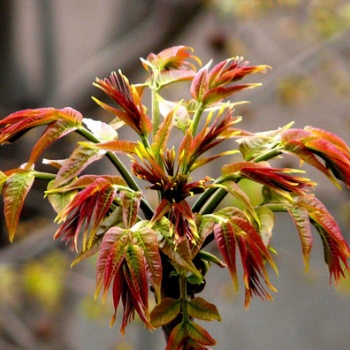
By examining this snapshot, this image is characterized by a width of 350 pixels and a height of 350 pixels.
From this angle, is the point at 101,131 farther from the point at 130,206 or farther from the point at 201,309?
the point at 201,309

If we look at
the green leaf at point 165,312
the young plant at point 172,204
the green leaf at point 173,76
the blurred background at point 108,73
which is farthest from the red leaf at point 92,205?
the blurred background at point 108,73

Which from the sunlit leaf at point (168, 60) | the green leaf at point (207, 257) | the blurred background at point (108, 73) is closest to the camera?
the green leaf at point (207, 257)

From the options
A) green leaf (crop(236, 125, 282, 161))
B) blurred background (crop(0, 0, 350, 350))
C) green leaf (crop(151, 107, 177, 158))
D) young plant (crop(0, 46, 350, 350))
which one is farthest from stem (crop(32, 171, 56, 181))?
blurred background (crop(0, 0, 350, 350))

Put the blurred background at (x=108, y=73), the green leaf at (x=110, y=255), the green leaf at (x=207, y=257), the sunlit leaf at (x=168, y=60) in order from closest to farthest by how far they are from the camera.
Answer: the green leaf at (x=110, y=255)
the green leaf at (x=207, y=257)
the sunlit leaf at (x=168, y=60)
the blurred background at (x=108, y=73)

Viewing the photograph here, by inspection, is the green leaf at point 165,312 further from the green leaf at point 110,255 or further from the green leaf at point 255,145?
the green leaf at point 255,145

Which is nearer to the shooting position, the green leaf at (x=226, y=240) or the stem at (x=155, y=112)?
the green leaf at (x=226, y=240)

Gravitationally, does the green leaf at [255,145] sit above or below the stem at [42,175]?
above

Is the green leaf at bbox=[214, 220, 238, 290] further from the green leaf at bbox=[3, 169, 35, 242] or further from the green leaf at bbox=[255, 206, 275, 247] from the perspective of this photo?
the green leaf at bbox=[3, 169, 35, 242]

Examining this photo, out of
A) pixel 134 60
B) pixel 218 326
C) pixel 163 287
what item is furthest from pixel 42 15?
pixel 163 287
